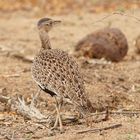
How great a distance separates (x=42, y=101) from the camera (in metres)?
8.21

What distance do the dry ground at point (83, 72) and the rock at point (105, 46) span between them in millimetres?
213

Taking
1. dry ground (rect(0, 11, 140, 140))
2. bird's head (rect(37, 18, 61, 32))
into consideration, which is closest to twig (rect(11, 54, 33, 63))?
dry ground (rect(0, 11, 140, 140))

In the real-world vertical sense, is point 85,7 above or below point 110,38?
above

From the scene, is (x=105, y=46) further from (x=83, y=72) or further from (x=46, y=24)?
(x=46, y=24)

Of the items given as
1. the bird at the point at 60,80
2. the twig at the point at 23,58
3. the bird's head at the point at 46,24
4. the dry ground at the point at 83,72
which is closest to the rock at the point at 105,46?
the dry ground at the point at 83,72

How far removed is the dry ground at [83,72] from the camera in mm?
6566

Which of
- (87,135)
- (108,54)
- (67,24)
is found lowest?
(87,135)

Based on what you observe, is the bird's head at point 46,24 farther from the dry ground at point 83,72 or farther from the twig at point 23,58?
the twig at point 23,58

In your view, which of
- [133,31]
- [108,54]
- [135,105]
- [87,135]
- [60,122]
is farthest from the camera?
[133,31]

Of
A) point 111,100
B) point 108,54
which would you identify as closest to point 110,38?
point 108,54

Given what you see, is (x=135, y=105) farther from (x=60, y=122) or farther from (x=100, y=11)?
(x=100, y=11)

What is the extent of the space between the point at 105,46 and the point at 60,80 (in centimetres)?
424

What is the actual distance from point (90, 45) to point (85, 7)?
666 cm

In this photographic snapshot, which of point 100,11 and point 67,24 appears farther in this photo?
point 100,11
